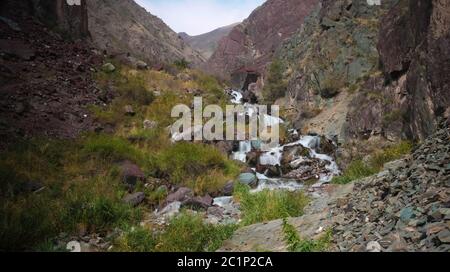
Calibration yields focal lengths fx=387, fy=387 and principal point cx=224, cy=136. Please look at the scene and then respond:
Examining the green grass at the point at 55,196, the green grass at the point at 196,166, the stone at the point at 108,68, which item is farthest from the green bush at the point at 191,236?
the stone at the point at 108,68

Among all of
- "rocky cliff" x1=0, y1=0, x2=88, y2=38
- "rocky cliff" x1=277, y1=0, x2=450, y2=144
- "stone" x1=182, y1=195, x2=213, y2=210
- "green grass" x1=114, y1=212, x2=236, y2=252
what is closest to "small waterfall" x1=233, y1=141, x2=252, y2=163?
"rocky cliff" x1=277, y1=0, x2=450, y2=144

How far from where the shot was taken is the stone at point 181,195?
8.61m

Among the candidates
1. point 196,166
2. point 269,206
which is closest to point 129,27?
point 196,166

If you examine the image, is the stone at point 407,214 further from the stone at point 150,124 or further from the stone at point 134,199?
the stone at point 150,124

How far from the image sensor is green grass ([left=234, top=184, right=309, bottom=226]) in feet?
23.6

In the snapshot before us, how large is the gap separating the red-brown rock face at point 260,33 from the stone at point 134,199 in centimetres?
4858

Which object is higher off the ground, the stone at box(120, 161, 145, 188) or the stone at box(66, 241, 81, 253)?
the stone at box(120, 161, 145, 188)

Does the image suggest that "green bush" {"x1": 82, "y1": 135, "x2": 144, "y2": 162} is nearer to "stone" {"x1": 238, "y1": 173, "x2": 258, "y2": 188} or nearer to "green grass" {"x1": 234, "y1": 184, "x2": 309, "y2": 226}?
"stone" {"x1": 238, "y1": 173, "x2": 258, "y2": 188}

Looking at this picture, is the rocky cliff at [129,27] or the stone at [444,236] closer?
the stone at [444,236]

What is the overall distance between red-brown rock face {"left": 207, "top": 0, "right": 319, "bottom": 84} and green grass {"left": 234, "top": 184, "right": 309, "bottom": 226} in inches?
1910

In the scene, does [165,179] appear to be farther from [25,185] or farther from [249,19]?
[249,19]

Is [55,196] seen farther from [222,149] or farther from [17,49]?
[17,49]

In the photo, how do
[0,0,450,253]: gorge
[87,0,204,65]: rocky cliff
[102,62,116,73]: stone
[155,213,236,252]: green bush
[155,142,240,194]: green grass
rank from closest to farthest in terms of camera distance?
1. [0,0,450,253]: gorge
2. [155,213,236,252]: green bush
3. [155,142,240,194]: green grass
4. [102,62,116,73]: stone
5. [87,0,204,65]: rocky cliff
